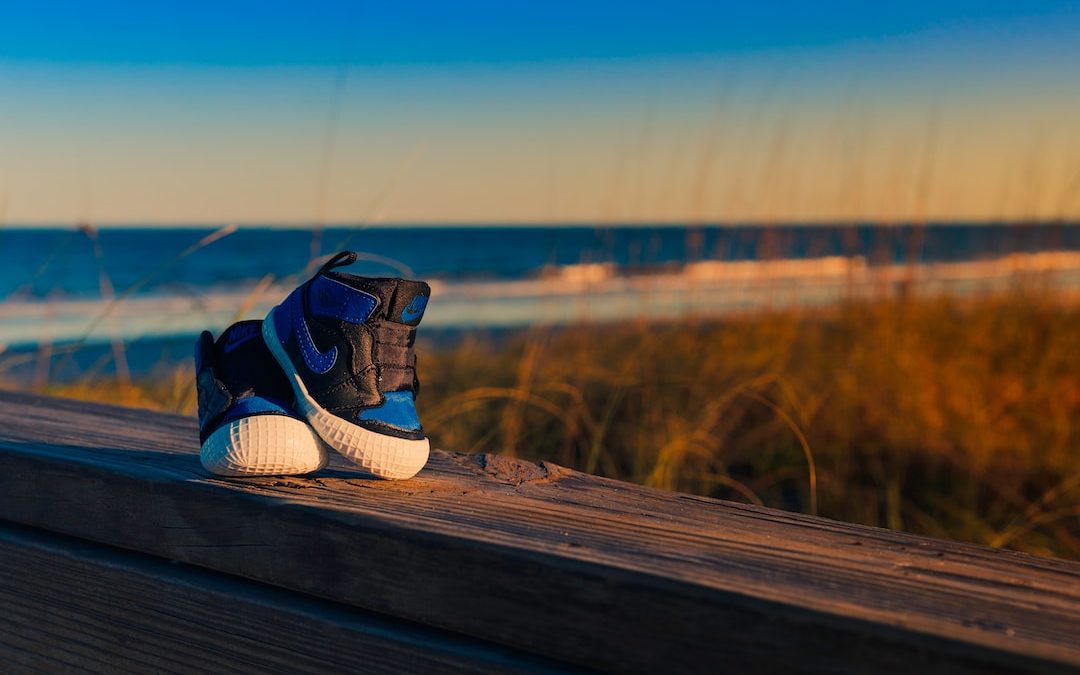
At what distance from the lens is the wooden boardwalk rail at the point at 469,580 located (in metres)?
0.70

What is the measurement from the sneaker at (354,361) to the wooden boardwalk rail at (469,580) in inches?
2.3

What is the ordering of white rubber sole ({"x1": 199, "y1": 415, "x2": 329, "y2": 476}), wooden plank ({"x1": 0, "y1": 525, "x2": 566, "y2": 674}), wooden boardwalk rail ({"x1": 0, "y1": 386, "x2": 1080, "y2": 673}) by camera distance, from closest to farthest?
1. wooden boardwalk rail ({"x1": 0, "y1": 386, "x2": 1080, "y2": 673})
2. wooden plank ({"x1": 0, "y1": 525, "x2": 566, "y2": 674})
3. white rubber sole ({"x1": 199, "y1": 415, "x2": 329, "y2": 476})

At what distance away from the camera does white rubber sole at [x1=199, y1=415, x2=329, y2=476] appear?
989 mm

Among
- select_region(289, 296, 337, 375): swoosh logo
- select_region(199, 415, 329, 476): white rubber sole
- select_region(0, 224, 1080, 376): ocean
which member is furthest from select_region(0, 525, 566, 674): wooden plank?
select_region(0, 224, 1080, 376): ocean

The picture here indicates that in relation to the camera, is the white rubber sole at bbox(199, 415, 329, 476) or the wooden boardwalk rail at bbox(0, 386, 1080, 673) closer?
the wooden boardwalk rail at bbox(0, 386, 1080, 673)

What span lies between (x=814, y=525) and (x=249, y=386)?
2.08 ft

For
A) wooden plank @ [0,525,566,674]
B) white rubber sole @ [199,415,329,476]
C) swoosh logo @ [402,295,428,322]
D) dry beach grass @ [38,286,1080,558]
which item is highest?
swoosh logo @ [402,295,428,322]

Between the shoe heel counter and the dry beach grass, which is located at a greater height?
the shoe heel counter

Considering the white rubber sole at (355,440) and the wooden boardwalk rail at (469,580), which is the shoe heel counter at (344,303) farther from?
the wooden boardwalk rail at (469,580)

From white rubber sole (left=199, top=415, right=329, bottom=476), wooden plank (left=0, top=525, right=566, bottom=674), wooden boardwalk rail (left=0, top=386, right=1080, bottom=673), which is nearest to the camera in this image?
wooden boardwalk rail (left=0, top=386, right=1080, bottom=673)

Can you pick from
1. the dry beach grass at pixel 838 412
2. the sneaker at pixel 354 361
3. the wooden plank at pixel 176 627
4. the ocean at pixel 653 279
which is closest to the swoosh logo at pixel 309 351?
the sneaker at pixel 354 361

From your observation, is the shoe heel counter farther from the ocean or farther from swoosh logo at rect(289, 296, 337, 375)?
the ocean

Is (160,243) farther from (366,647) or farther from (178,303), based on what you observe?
(366,647)

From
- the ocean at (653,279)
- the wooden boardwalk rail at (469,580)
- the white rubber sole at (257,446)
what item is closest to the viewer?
the wooden boardwalk rail at (469,580)
